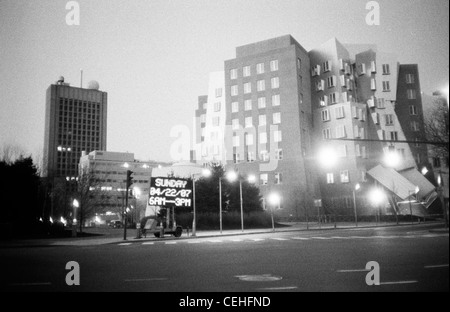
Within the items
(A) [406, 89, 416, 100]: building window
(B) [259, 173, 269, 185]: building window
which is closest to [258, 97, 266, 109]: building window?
(B) [259, 173, 269, 185]: building window

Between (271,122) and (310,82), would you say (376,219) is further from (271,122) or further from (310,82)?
(310,82)

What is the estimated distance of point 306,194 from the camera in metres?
62.1

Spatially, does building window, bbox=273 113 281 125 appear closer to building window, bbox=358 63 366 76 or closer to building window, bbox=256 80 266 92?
building window, bbox=256 80 266 92

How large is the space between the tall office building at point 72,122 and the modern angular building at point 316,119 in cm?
6247

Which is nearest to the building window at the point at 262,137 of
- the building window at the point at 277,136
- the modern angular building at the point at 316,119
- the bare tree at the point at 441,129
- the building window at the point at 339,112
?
the modern angular building at the point at 316,119

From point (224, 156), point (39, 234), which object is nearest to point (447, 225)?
point (39, 234)

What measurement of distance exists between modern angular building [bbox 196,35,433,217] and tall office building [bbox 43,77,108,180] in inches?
2460

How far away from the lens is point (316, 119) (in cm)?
6906

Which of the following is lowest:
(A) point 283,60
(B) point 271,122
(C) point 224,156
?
(C) point 224,156

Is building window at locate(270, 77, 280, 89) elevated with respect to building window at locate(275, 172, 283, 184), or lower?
elevated

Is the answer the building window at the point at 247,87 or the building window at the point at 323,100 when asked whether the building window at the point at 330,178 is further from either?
the building window at the point at 247,87

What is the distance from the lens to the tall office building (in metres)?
126

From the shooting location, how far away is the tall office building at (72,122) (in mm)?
125562

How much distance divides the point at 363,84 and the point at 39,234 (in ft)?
200
